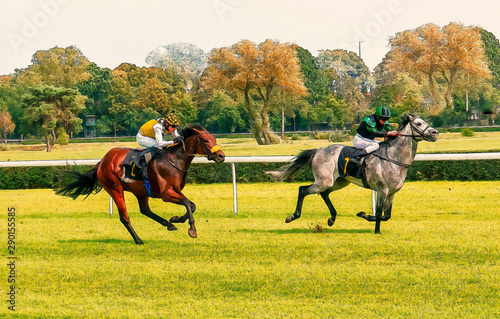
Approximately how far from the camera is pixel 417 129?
21.7ft

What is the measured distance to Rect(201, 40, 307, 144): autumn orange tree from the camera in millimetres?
31391

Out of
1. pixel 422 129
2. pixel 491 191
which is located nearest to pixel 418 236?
pixel 422 129

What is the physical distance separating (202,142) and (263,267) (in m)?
1.88

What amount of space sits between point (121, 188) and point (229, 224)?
1780 millimetres

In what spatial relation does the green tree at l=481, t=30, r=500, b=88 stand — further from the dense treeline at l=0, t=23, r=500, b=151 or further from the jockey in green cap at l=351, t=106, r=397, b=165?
the jockey in green cap at l=351, t=106, r=397, b=165

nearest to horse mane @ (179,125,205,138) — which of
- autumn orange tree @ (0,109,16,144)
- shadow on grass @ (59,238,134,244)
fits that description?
shadow on grass @ (59,238,134,244)

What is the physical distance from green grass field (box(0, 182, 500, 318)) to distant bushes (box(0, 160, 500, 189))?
14.7 ft

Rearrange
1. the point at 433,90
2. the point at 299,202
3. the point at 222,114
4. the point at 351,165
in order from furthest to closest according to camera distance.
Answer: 1. the point at 222,114
2. the point at 433,90
3. the point at 299,202
4. the point at 351,165

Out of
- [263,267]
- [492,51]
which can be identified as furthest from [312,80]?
[263,267]

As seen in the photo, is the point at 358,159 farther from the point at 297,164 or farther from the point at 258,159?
the point at 258,159

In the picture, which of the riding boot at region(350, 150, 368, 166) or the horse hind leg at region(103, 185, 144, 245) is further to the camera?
the riding boot at region(350, 150, 368, 166)

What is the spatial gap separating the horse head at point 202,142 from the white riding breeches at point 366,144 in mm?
1805

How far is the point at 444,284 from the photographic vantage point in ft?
14.5

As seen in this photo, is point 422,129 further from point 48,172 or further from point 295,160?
point 48,172
